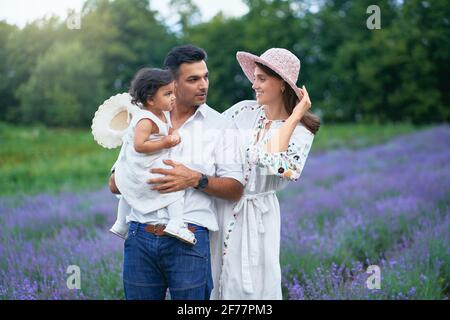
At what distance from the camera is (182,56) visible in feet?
8.33

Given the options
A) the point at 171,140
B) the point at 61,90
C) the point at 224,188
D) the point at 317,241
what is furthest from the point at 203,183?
the point at 61,90

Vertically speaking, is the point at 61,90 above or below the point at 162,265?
above

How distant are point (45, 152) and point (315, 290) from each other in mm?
8543

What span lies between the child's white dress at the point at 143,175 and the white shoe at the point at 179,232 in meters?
0.11

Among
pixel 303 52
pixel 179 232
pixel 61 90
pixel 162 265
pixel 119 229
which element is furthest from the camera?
pixel 303 52

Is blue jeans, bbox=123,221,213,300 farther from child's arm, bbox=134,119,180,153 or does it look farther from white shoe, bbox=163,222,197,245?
child's arm, bbox=134,119,180,153

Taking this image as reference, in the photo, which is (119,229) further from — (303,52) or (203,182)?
(303,52)

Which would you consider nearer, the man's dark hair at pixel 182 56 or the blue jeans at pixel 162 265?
the blue jeans at pixel 162 265

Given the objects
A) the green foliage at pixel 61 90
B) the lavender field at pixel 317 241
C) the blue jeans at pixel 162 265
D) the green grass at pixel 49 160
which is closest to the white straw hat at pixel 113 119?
the blue jeans at pixel 162 265

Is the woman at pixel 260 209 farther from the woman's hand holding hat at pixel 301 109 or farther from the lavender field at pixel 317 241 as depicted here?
the lavender field at pixel 317 241

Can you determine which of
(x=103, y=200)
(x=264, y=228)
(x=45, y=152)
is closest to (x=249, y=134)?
(x=264, y=228)

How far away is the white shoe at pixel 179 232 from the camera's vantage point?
2305mm

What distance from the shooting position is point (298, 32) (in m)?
32.3

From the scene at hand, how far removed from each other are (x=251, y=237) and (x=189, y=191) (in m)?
0.46
